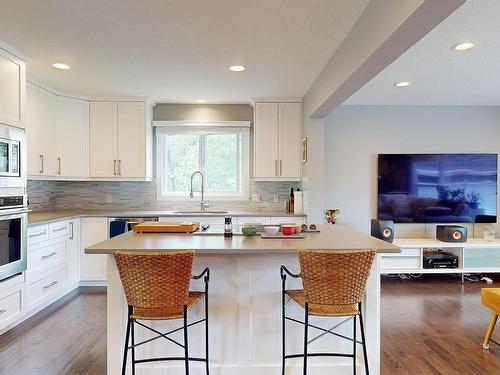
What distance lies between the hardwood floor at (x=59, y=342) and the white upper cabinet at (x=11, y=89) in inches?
70.0

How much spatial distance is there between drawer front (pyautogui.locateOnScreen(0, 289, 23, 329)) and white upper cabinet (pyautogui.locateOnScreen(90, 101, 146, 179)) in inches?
74.9

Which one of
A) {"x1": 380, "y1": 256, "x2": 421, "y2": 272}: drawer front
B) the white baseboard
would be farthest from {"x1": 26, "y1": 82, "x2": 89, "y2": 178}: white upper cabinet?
{"x1": 380, "y1": 256, "x2": 421, "y2": 272}: drawer front

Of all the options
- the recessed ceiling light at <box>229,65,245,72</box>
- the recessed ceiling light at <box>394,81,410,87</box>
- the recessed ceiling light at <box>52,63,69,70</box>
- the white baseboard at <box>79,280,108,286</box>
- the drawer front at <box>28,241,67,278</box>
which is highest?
the recessed ceiling light at <box>52,63,69,70</box>

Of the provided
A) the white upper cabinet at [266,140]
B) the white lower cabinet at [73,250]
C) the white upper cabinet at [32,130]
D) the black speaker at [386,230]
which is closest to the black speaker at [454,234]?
the black speaker at [386,230]

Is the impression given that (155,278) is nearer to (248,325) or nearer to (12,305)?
(248,325)

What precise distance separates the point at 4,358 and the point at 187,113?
342cm

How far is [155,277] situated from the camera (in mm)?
1743

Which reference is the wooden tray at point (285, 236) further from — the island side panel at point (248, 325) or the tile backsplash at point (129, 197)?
the tile backsplash at point (129, 197)

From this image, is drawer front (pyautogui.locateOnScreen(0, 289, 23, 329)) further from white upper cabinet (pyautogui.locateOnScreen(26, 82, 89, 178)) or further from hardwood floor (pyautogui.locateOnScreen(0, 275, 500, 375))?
white upper cabinet (pyautogui.locateOnScreen(26, 82, 89, 178))

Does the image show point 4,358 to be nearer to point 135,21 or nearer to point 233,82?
point 135,21

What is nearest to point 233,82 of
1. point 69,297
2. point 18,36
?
point 18,36

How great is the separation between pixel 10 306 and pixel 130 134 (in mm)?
2412

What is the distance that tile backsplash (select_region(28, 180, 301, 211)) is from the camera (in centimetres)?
488

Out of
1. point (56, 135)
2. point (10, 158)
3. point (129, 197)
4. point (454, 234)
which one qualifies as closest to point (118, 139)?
point (56, 135)
